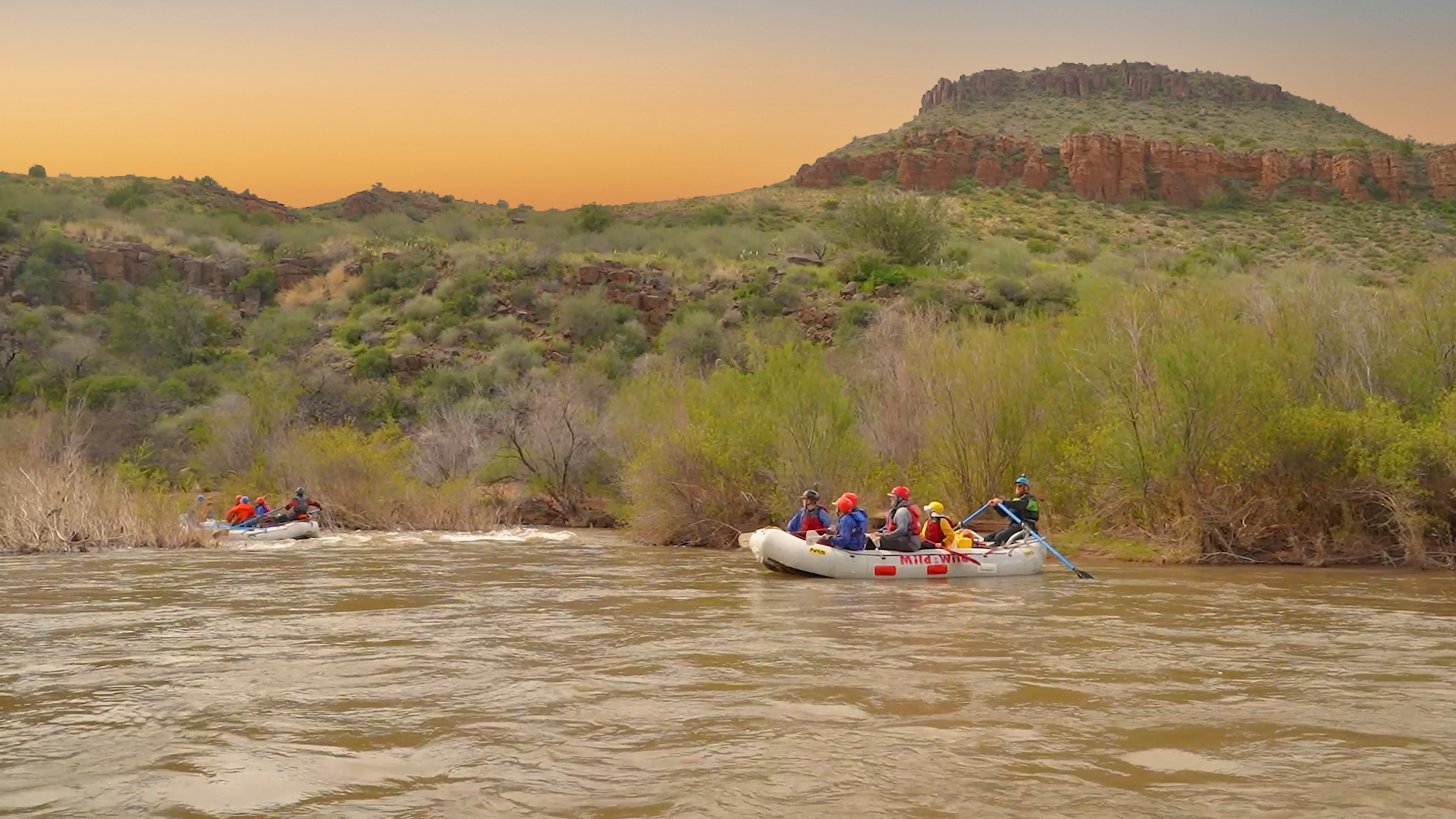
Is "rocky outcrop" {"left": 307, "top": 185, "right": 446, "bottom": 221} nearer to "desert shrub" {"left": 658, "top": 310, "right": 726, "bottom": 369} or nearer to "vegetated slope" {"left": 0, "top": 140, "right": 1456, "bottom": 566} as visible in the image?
"vegetated slope" {"left": 0, "top": 140, "right": 1456, "bottom": 566}

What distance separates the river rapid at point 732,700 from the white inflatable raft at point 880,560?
0.86 meters

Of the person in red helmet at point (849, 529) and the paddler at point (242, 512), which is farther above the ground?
the person in red helmet at point (849, 529)

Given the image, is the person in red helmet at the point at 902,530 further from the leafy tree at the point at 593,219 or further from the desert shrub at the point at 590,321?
the leafy tree at the point at 593,219

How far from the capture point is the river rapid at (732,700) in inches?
297

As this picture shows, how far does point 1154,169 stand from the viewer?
76.1 metres

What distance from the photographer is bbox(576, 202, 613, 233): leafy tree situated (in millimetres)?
72312

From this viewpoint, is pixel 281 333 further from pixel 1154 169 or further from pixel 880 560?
pixel 1154 169

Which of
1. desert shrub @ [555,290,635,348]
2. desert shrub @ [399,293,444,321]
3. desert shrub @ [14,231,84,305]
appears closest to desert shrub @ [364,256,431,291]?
desert shrub @ [399,293,444,321]

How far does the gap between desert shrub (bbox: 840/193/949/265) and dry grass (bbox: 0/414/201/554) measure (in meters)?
35.3

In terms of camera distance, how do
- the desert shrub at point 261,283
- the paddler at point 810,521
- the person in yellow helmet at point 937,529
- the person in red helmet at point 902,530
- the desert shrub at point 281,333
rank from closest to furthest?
the person in red helmet at point 902,530, the paddler at point 810,521, the person in yellow helmet at point 937,529, the desert shrub at point 281,333, the desert shrub at point 261,283

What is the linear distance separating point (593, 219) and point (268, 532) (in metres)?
48.4

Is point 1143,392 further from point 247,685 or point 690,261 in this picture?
point 690,261

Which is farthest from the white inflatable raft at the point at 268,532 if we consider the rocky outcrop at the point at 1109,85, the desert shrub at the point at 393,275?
the rocky outcrop at the point at 1109,85

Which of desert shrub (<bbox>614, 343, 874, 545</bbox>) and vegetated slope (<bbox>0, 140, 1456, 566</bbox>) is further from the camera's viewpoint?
desert shrub (<bbox>614, 343, 874, 545</bbox>)
